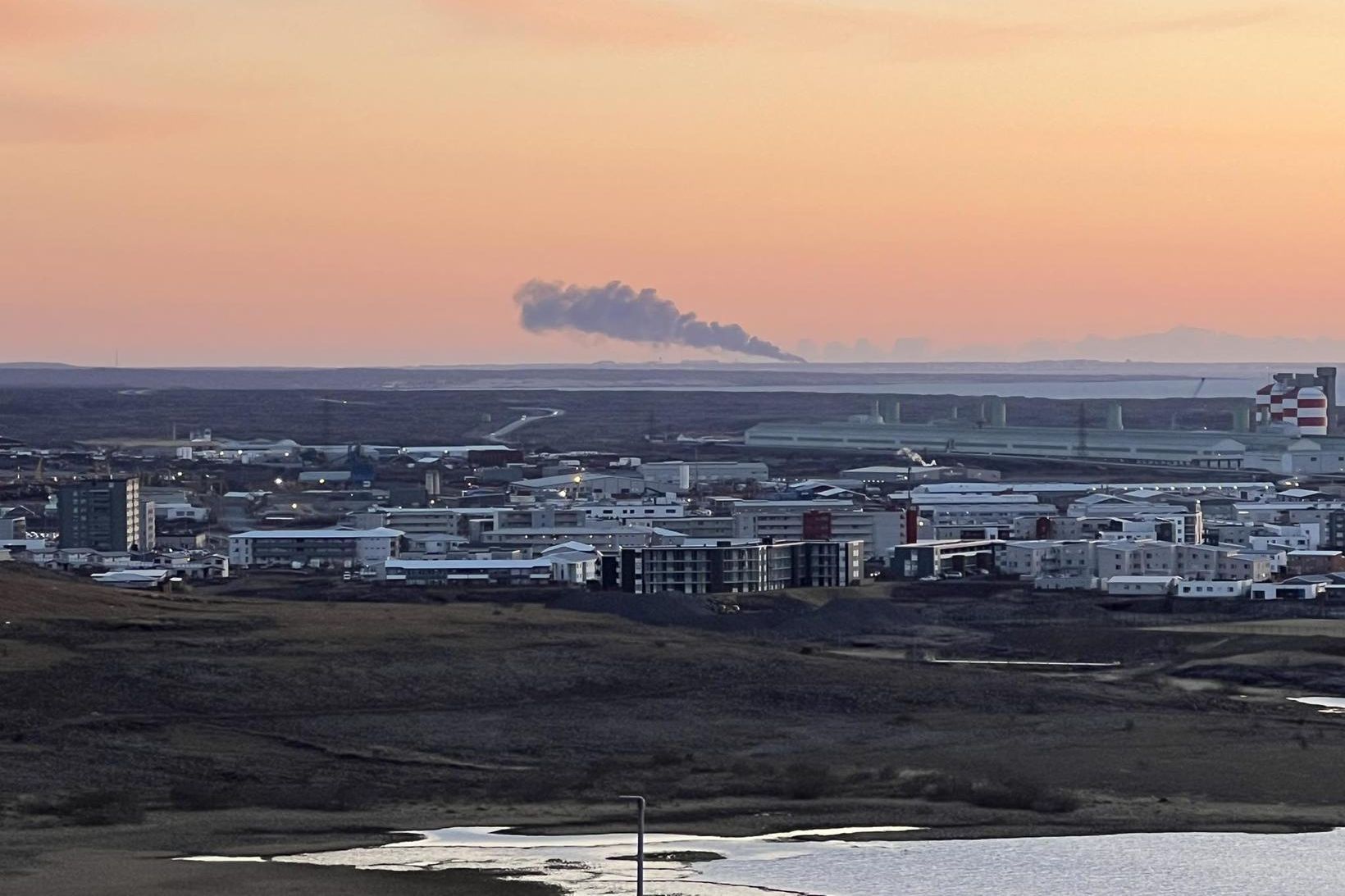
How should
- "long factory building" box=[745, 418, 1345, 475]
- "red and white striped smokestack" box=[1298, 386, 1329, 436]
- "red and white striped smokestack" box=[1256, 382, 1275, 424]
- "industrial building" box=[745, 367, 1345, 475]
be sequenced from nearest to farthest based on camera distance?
1. "long factory building" box=[745, 418, 1345, 475]
2. "industrial building" box=[745, 367, 1345, 475]
3. "red and white striped smokestack" box=[1298, 386, 1329, 436]
4. "red and white striped smokestack" box=[1256, 382, 1275, 424]

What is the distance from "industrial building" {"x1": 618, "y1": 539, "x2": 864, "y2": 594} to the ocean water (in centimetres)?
1956

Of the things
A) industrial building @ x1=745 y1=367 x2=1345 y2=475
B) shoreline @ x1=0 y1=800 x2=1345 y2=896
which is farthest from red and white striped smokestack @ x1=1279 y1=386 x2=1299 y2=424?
shoreline @ x1=0 y1=800 x2=1345 y2=896

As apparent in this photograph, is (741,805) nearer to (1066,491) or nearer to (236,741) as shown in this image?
(236,741)

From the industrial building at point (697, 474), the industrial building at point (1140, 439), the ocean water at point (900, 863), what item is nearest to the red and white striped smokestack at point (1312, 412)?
the industrial building at point (1140, 439)

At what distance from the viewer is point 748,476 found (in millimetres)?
64688

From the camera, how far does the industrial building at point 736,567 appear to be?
37594 mm

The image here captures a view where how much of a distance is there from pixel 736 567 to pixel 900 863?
21.2 m

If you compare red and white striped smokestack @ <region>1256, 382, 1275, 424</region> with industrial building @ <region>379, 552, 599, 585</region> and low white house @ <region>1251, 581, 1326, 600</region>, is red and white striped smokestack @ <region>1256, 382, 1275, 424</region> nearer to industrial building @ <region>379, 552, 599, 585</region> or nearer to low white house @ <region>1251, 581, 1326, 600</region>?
low white house @ <region>1251, 581, 1326, 600</region>

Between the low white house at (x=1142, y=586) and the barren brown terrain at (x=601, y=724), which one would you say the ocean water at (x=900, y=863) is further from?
the low white house at (x=1142, y=586)

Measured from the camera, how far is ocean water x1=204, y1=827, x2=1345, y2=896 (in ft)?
51.8

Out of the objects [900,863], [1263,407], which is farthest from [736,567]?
[1263,407]

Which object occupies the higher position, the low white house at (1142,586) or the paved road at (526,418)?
the paved road at (526,418)

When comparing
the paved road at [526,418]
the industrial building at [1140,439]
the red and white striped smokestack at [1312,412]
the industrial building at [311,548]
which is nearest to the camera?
the industrial building at [311,548]

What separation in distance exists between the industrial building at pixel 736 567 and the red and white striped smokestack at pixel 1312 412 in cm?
3924
